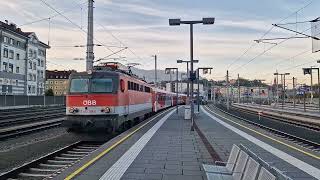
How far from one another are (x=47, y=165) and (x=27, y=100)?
45.4 meters

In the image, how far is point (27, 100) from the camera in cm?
5516

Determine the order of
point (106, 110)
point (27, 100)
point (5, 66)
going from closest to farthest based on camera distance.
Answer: point (106, 110)
point (27, 100)
point (5, 66)

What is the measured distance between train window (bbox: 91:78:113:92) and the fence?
102 ft

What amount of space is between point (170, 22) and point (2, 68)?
2353 inches

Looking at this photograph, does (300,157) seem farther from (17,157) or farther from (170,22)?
(170,22)

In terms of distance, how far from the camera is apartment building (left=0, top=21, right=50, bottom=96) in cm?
7619

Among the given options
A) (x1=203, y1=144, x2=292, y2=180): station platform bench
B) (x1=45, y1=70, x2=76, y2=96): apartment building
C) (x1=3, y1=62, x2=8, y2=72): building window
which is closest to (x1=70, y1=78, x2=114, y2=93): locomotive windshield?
(x1=203, y1=144, x2=292, y2=180): station platform bench

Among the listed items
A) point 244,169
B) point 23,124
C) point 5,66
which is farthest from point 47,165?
point 5,66

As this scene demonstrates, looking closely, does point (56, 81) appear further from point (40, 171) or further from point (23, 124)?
point (40, 171)

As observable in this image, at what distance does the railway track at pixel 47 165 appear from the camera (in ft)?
33.6

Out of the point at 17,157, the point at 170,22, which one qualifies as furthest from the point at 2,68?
the point at 17,157

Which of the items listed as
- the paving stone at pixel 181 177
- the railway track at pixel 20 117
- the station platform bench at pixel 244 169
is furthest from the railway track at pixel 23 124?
the station platform bench at pixel 244 169

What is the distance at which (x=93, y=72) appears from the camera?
19.2 m

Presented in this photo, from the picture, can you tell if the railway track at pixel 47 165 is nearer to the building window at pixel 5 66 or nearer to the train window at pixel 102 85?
the train window at pixel 102 85
